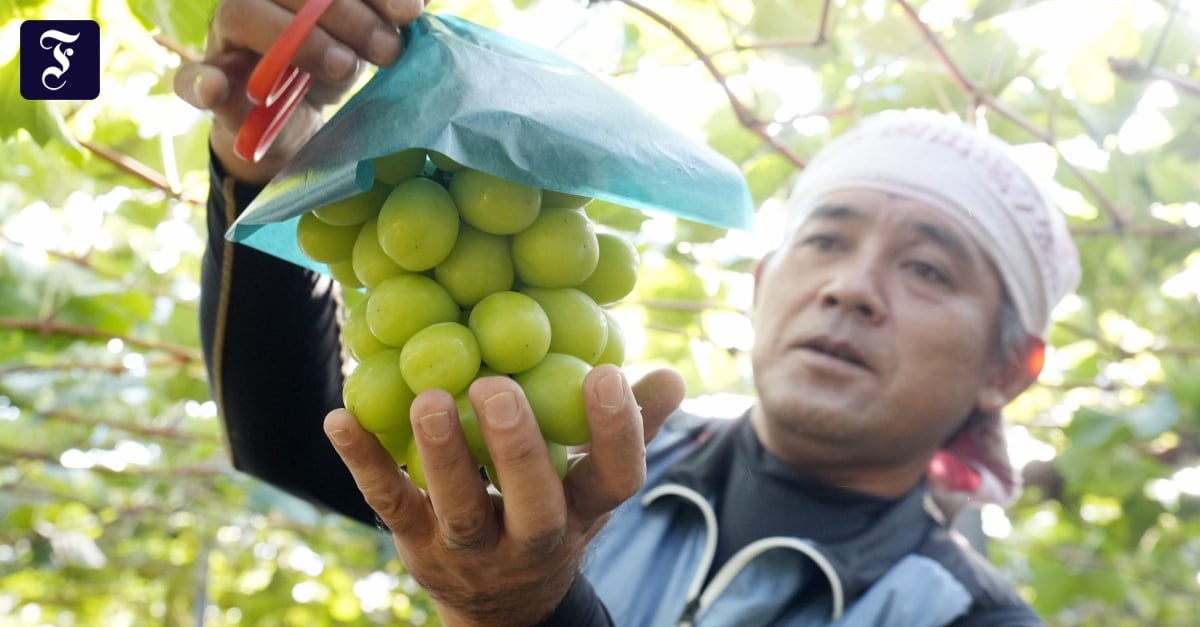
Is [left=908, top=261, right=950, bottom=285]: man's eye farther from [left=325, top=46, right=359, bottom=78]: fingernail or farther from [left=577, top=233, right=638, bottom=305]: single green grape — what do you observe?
[left=325, top=46, right=359, bottom=78]: fingernail

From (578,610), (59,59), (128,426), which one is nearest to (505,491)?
(578,610)

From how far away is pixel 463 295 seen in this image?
65cm

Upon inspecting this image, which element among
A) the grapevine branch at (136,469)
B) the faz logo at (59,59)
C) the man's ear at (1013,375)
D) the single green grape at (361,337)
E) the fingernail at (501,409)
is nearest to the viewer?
the fingernail at (501,409)

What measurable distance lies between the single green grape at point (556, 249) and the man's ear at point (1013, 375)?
4.22ft

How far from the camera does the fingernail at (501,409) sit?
0.56m

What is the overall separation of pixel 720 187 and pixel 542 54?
17cm

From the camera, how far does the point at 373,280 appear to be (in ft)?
2.18

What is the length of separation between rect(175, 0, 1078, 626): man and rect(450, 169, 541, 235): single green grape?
11cm

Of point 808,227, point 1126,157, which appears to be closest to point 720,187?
point 808,227

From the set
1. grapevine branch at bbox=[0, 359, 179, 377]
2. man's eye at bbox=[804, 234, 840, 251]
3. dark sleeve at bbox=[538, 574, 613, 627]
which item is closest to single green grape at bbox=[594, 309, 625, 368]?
dark sleeve at bbox=[538, 574, 613, 627]

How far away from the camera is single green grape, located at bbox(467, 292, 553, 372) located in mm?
604

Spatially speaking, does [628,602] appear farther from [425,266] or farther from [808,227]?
[425,266]

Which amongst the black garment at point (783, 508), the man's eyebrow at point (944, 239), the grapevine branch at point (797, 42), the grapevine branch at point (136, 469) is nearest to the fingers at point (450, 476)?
the black garment at point (783, 508)

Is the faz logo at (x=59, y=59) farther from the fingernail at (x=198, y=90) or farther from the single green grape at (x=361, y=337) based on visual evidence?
the single green grape at (x=361, y=337)
